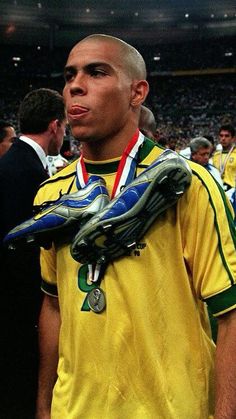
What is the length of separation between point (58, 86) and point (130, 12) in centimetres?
586

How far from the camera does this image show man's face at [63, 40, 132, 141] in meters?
1.35

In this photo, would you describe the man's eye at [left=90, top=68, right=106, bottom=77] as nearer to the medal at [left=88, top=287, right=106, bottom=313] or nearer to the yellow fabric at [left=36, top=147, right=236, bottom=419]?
the yellow fabric at [left=36, top=147, right=236, bottom=419]

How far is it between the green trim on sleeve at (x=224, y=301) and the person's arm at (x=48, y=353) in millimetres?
507

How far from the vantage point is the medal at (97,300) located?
1.31 metres

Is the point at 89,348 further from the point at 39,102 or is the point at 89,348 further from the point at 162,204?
the point at 39,102

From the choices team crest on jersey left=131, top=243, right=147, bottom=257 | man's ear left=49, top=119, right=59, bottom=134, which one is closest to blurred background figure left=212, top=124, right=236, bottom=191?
man's ear left=49, top=119, right=59, bottom=134

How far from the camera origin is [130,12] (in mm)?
26625

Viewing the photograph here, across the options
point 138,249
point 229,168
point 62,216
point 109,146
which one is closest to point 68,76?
point 109,146

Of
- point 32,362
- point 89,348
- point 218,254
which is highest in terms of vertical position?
point 218,254

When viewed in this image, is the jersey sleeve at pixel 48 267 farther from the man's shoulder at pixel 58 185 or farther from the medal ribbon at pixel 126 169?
the medal ribbon at pixel 126 169

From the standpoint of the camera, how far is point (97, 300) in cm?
132

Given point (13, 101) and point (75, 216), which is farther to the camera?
point (13, 101)

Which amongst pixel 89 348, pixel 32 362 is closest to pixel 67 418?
pixel 89 348

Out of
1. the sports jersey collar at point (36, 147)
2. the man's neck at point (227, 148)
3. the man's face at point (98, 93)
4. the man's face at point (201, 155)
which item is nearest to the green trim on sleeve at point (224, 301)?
the man's face at point (98, 93)
